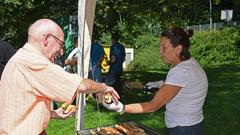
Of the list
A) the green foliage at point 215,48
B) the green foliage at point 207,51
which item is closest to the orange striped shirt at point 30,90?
the green foliage at point 207,51

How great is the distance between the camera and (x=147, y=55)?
22.2 metres

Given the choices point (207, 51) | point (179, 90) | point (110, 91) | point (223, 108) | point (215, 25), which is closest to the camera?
point (110, 91)

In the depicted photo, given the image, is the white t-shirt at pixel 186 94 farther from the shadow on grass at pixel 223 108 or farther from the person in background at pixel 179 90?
the shadow on grass at pixel 223 108

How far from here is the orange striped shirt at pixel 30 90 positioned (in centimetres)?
238

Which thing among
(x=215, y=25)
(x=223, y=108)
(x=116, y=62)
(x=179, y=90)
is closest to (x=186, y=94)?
(x=179, y=90)

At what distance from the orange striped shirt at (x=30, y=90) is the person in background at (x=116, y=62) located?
6.41m

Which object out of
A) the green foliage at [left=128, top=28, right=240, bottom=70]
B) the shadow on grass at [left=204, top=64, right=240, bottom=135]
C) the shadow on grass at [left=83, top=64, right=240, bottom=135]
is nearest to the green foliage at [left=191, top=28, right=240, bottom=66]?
the green foliage at [left=128, top=28, right=240, bottom=70]

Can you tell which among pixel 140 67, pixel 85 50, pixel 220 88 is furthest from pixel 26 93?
pixel 140 67

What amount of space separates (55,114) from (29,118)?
49cm

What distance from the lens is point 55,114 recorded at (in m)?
2.92

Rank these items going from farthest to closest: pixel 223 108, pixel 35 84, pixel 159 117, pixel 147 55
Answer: pixel 147 55 < pixel 223 108 < pixel 159 117 < pixel 35 84

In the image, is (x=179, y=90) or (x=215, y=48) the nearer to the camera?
(x=179, y=90)

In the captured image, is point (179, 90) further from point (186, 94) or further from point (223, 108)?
point (223, 108)

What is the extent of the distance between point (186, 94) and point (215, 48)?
19732 mm
